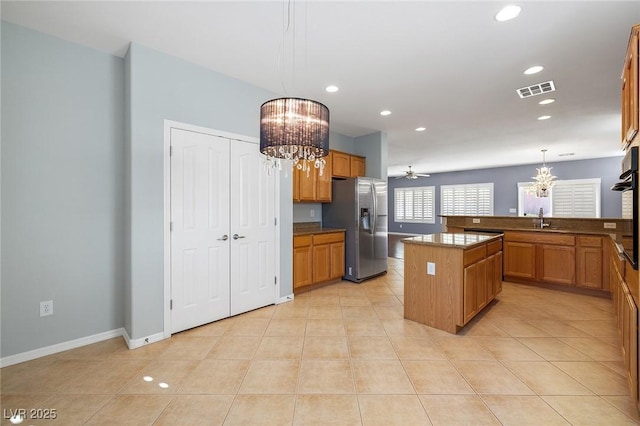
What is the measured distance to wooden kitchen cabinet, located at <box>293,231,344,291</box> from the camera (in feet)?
13.6

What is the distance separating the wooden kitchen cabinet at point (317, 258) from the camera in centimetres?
416

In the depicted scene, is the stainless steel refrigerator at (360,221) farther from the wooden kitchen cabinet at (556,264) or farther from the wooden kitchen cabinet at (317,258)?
the wooden kitchen cabinet at (556,264)

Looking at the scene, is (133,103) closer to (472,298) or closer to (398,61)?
(398,61)

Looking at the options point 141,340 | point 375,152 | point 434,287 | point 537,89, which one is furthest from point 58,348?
point 537,89

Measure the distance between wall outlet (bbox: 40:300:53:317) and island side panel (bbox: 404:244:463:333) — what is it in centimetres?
345

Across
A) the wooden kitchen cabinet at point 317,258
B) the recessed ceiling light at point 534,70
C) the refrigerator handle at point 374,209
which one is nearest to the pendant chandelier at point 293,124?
the wooden kitchen cabinet at point 317,258

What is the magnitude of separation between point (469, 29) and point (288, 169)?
7.98 feet

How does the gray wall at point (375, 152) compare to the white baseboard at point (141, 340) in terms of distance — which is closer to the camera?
the white baseboard at point (141, 340)

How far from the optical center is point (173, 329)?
9.32ft

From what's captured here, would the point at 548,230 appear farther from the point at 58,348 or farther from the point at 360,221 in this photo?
the point at 58,348

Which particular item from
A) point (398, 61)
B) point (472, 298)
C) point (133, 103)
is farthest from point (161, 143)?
point (472, 298)

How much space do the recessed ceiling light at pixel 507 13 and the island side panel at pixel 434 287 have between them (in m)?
2.01

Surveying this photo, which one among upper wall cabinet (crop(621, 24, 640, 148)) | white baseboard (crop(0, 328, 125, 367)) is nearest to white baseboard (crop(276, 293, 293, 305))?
white baseboard (crop(0, 328, 125, 367))

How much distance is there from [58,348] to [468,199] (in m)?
11.3
